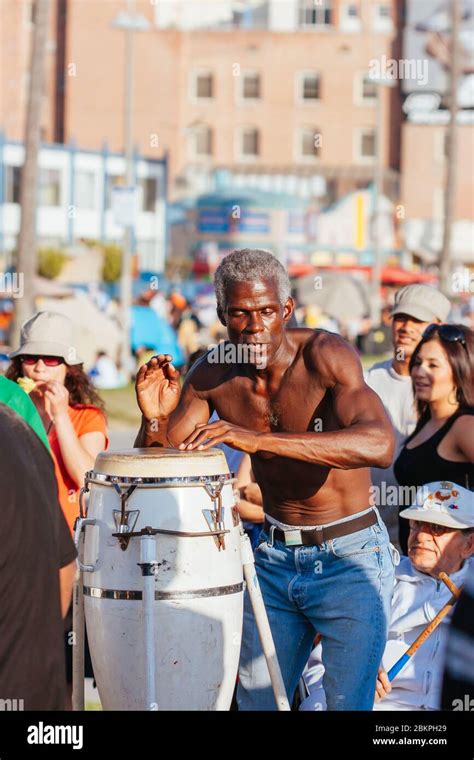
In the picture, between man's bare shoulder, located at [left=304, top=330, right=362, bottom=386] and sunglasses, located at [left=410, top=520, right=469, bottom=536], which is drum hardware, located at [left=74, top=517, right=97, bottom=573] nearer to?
man's bare shoulder, located at [left=304, top=330, right=362, bottom=386]

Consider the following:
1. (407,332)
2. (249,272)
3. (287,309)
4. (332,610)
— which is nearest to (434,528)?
(332,610)

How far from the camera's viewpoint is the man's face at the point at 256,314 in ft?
15.1

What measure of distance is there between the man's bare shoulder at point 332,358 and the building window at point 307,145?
72961mm

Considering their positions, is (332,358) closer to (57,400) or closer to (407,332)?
(57,400)

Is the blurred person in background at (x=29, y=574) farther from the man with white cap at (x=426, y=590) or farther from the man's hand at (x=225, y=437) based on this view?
the man with white cap at (x=426, y=590)

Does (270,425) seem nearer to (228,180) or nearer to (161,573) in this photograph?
(161,573)

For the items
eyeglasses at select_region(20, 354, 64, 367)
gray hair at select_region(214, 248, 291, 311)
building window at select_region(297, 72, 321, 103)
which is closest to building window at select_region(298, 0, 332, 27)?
building window at select_region(297, 72, 321, 103)

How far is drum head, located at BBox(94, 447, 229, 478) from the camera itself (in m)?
4.41

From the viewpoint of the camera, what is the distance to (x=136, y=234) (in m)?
59.0

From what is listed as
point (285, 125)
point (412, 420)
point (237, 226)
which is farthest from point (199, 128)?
point (412, 420)

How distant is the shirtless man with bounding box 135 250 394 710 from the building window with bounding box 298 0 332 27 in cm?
7650

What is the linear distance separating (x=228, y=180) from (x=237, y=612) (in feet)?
228

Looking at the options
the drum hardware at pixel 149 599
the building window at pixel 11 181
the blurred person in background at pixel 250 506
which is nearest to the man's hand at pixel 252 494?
the blurred person in background at pixel 250 506

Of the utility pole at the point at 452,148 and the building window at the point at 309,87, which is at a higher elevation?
the building window at the point at 309,87
